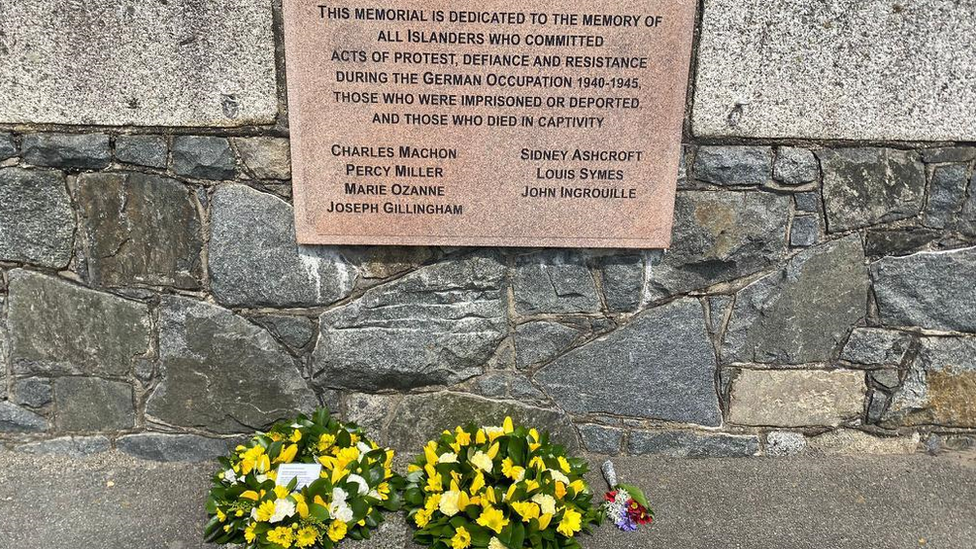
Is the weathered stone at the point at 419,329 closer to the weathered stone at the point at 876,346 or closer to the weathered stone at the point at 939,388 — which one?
the weathered stone at the point at 876,346

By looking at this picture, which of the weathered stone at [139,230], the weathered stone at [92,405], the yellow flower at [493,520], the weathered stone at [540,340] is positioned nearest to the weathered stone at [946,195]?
the weathered stone at [540,340]

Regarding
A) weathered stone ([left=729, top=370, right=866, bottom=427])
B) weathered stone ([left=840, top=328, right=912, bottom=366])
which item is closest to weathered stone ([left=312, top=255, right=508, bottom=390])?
weathered stone ([left=729, top=370, right=866, bottom=427])

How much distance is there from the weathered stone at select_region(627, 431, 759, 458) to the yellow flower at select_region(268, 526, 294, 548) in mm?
1404

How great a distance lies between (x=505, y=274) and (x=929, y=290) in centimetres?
172

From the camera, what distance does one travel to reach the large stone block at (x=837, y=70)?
204 centimetres

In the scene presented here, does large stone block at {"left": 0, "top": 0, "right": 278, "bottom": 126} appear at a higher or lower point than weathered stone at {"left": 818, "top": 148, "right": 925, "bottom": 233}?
higher

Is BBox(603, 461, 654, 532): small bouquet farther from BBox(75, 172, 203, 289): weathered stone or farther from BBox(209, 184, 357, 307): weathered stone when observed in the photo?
BBox(75, 172, 203, 289): weathered stone

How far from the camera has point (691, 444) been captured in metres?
2.52

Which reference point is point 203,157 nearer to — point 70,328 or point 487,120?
point 70,328

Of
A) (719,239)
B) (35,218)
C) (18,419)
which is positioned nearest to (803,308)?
(719,239)

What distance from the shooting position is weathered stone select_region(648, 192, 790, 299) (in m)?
2.23

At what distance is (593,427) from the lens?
8.18 ft

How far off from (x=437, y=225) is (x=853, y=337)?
176cm

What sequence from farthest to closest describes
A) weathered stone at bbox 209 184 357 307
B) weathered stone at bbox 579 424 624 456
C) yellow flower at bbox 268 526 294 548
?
weathered stone at bbox 579 424 624 456, weathered stone at bbox 209 184 357 307, yellow flower at bbox 268 526 294 548
